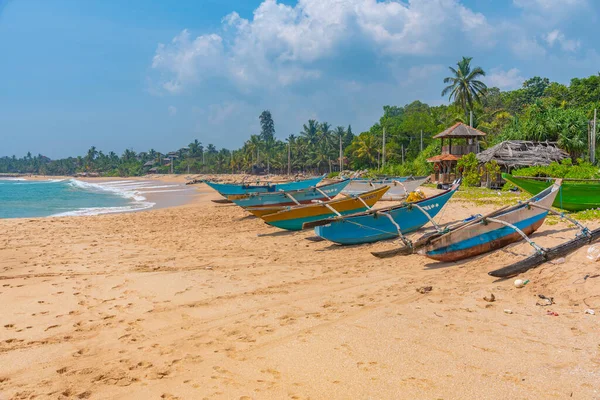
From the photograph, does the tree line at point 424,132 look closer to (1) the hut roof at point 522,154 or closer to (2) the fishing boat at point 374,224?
(1) the hut roof at point 522,154

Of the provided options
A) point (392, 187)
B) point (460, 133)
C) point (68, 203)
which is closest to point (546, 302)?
point (392, 187)

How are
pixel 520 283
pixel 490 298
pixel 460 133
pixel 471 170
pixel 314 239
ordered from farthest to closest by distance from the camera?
1. pixel 460 133
2. pixel 471 170
3. pixel 314 239
4. pixel 520 283
5. pixel 490 298

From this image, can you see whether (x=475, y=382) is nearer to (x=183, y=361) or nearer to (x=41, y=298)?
(x=183, y=361)

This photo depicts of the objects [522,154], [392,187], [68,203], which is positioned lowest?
[68,203]

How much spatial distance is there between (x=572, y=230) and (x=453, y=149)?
19646mm

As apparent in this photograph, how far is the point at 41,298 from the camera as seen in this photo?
21.2 feet

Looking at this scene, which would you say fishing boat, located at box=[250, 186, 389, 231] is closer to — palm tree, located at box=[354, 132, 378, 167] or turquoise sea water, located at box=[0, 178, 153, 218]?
turquoise sea water, located at box=[0, 178, 153, 218]

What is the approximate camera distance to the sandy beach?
3.58 metres

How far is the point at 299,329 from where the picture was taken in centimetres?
483

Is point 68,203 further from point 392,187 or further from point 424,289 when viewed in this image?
point 424,289

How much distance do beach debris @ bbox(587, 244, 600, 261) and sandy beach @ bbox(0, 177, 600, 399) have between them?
0.11 m

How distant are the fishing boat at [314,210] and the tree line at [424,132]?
743 inches

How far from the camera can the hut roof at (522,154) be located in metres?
22.3

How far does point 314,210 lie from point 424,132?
34.1 metres
